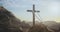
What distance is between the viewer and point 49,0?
2324 millimetres

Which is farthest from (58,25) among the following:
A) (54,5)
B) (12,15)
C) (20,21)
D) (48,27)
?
(12,15)

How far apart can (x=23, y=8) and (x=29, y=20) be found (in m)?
0.22

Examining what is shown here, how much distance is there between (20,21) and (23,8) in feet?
0.73

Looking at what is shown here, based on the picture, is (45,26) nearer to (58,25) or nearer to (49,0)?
(58,25)

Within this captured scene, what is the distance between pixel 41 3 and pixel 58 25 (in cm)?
46

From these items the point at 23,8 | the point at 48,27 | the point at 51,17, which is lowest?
the point at 48,27

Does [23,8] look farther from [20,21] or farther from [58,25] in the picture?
[58,25]

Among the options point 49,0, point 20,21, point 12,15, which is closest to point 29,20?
point 20,21

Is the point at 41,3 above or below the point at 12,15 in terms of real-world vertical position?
above

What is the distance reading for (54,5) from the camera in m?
2.34

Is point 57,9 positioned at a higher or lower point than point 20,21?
higher

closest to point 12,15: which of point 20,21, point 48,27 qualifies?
point 20,21

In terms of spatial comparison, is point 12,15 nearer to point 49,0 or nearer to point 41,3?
point 41,3

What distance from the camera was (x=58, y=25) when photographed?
7.46 feet
